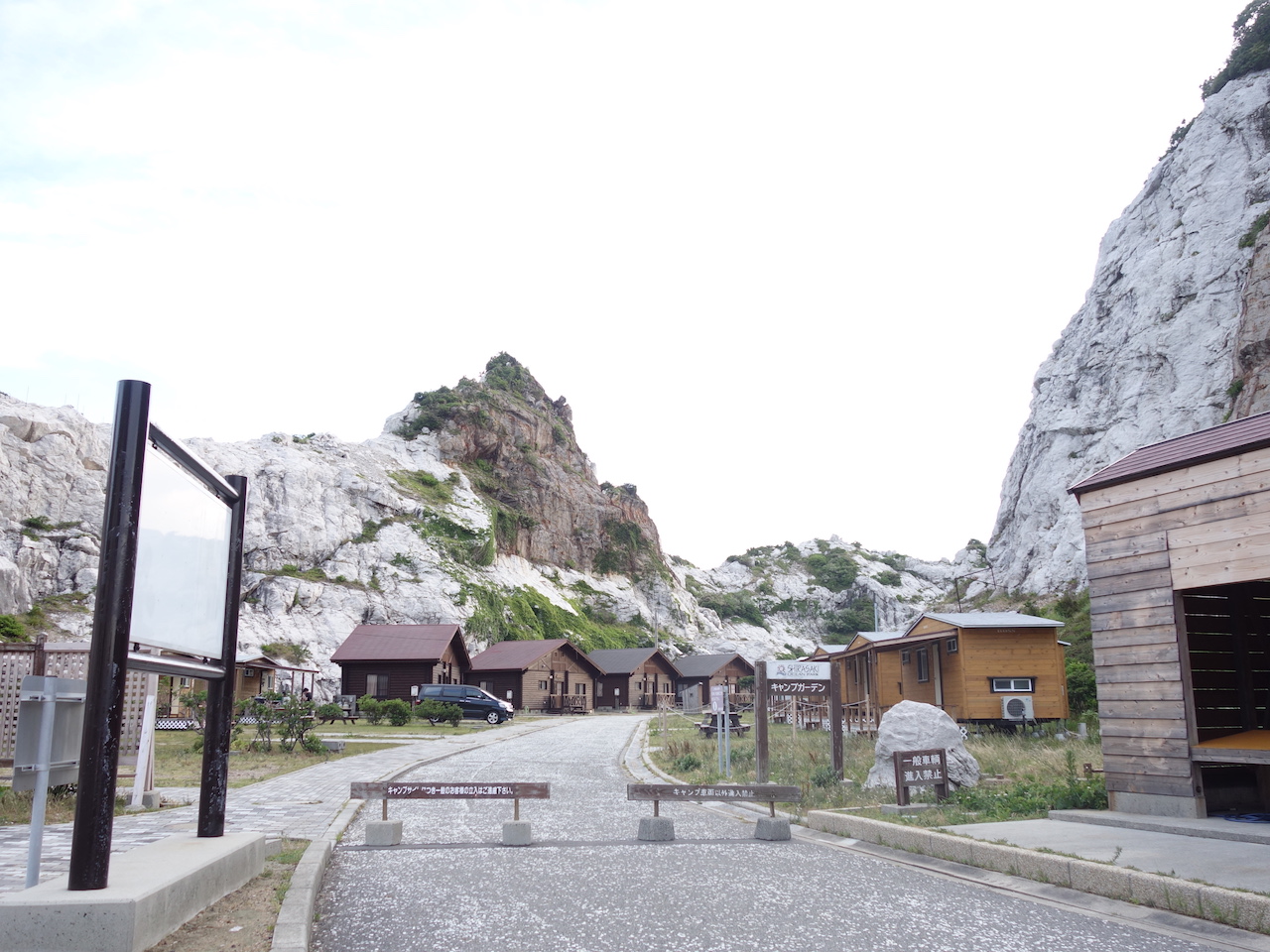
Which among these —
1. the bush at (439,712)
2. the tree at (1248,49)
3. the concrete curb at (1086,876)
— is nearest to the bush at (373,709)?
the bush at (439,712)

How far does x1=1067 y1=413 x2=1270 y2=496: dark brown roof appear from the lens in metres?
9.79

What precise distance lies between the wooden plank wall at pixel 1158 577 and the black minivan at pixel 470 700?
108 feet

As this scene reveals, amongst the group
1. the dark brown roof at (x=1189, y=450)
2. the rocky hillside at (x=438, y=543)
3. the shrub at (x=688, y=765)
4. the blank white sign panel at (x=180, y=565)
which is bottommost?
the shrub at (x=688, y=765)

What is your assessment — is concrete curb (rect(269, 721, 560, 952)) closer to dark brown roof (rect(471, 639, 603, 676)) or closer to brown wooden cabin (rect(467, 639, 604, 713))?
dark brown roof (rect(471, 639, 603, 676))

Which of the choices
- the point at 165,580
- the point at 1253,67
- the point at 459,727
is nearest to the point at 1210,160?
the point at 1253,67

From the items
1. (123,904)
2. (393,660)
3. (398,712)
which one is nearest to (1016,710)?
(398,712)

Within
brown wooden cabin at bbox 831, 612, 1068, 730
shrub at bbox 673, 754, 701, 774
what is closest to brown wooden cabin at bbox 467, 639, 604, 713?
brown wooden cabin at bbox 831, 612, 1068, 730

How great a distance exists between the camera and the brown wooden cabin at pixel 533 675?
56.7m

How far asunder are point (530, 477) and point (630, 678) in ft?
105

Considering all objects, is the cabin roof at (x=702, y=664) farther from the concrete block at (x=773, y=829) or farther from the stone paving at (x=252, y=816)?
the concrete block at (x=773, y=829)

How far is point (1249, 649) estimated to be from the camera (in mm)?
11758

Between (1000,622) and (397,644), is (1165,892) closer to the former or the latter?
(1000,622)

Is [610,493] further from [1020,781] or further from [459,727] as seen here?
[1020,781]

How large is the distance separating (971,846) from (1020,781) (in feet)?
20.2
